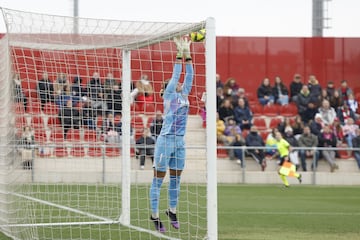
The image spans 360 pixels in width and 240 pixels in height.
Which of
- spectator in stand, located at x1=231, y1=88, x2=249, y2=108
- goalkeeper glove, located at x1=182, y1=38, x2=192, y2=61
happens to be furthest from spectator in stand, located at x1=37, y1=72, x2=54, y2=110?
spectator in stand, located at x1=231, y1=88, x2=249, y2=108

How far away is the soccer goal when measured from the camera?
1209cm

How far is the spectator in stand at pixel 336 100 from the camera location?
31953 mm

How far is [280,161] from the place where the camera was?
2773 cm

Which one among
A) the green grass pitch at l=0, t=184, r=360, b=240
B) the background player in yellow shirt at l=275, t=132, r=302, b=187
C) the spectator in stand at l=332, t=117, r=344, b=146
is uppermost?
the spectator in stand at l=332, t=117, r=344, b=146

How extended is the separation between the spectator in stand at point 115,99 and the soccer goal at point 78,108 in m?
0.02

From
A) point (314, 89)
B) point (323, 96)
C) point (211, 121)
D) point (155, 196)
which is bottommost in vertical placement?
point (155, 196)

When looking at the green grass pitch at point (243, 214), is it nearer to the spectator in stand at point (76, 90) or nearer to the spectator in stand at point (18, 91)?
the spectator in stand at point (76, 90)

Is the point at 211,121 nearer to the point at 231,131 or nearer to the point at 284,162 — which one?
the point at 284,162

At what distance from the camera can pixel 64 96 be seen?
14.5 m

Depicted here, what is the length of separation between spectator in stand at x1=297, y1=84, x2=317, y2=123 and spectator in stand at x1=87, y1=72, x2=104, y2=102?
16.7m

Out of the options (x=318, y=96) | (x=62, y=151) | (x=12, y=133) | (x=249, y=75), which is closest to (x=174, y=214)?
(x=12, y=133)

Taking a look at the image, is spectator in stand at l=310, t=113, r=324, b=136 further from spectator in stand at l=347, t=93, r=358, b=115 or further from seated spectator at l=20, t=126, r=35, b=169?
seated spectator at l=20, t=126, r=35, b=169

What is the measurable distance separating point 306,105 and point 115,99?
17.1 m

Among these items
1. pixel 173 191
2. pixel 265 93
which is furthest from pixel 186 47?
pixel 265 93
